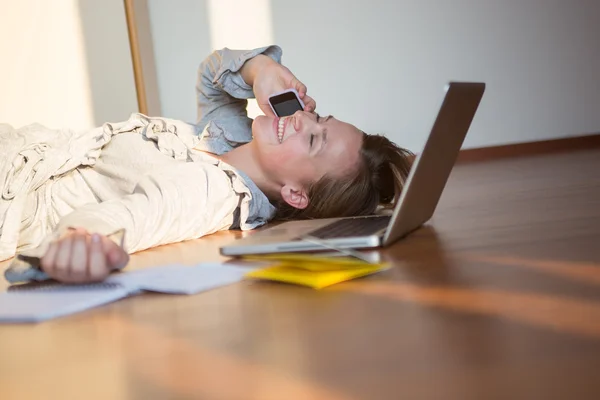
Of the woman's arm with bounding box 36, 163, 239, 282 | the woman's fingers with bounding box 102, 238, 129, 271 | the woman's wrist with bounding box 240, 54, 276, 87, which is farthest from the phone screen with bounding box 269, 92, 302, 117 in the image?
the woman's fingers with bounding box 102, 238, 129, 271

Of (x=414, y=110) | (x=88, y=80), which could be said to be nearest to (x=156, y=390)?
(x=88, y=80)

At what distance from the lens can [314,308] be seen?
767 mm

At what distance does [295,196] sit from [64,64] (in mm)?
1485

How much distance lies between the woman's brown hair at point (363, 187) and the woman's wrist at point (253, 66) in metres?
0.32

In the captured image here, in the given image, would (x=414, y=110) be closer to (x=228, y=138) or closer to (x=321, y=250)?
(x=228, y=138)

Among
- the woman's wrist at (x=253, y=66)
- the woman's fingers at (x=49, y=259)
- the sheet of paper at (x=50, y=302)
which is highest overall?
the woman's wrist at (x=253, y=66)

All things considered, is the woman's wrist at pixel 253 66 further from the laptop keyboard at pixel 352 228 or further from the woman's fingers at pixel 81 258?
the woman's fingers at pixel 81 258

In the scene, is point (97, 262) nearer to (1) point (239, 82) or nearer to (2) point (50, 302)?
(2) point (50, 302)

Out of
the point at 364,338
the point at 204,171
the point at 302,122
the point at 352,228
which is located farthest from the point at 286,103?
the point at 364,338

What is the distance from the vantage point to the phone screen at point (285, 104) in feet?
5.66

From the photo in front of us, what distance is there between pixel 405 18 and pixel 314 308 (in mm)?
2588

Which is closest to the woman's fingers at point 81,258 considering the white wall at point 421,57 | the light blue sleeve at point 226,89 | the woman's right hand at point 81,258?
the woman's right hand at point 81,258

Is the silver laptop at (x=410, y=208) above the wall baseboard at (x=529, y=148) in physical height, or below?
above

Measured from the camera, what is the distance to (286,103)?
1738 mm
